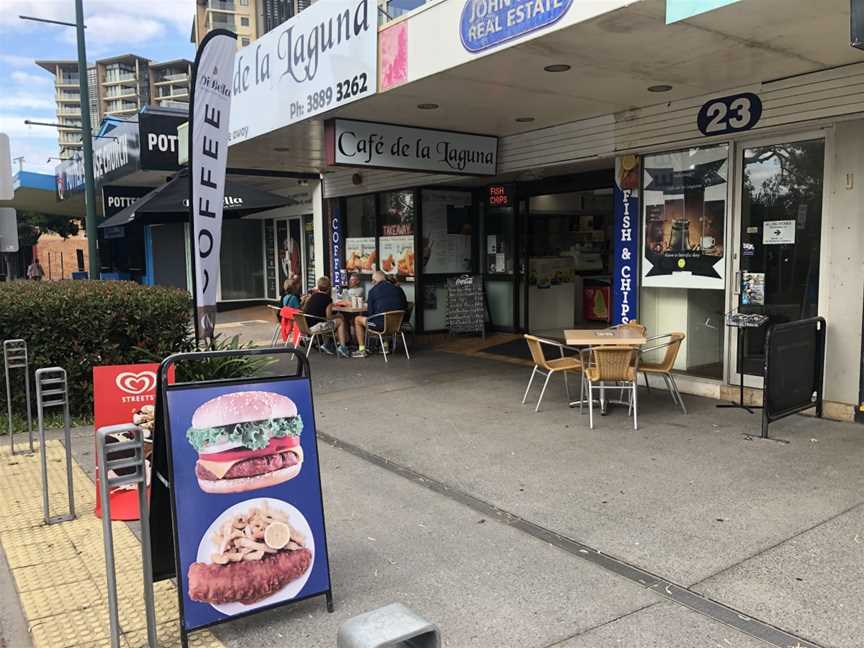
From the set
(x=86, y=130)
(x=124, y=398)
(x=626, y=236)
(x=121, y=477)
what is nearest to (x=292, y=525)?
(x=121, y=477)

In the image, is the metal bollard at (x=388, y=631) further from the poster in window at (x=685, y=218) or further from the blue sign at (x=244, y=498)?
the poster in window at (x=685, y=218)

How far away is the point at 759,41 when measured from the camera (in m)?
5.22

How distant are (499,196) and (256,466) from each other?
891 cm

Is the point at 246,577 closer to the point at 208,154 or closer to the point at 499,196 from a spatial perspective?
the point at 208,154

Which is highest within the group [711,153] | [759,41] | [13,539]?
[759,41]

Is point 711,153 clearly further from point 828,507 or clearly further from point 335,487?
point 335,487

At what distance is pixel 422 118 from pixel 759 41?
397cm

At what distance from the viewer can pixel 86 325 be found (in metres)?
6.83

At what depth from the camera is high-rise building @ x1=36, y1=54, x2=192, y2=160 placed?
12512cm

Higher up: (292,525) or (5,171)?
(5,171)

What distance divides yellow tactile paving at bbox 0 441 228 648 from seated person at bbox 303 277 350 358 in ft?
18.5

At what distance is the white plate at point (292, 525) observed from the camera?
288 centimetres

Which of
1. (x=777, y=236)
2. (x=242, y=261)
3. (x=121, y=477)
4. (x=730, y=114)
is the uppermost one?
(x=730, y=114)

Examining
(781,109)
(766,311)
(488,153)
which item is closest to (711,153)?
(781,109)
